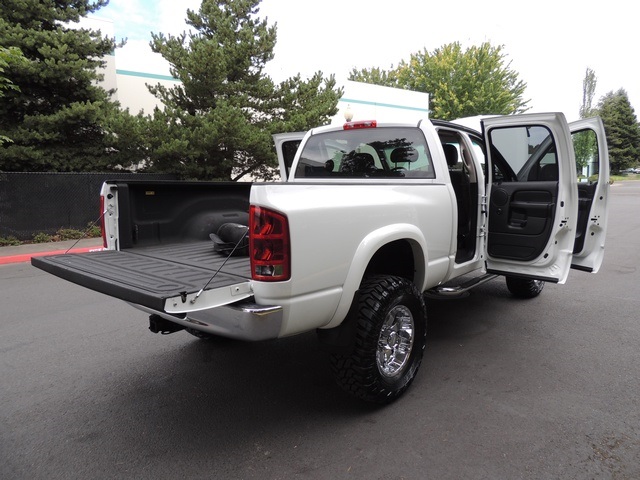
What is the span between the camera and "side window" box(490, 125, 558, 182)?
433 centimetres

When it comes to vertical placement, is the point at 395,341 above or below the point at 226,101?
below

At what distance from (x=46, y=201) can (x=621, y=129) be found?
66.9 m

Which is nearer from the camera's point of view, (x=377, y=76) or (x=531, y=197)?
(x=531, y=197)

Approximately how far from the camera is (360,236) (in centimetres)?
275

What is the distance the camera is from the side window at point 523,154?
14.2 feet

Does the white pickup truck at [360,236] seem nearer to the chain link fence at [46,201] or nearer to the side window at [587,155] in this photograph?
the side window at [587,155]

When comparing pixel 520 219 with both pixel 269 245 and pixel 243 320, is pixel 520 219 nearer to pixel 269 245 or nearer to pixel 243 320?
pixel 269 245

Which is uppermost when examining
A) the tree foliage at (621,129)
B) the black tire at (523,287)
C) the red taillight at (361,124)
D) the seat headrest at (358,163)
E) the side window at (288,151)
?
the tree foliage at (621,129)

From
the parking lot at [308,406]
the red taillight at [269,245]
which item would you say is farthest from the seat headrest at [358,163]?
the red taillight at [269,245]

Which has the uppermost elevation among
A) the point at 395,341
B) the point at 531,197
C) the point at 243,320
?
the point at 531,197

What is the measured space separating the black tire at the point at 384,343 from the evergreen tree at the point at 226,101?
10.3m

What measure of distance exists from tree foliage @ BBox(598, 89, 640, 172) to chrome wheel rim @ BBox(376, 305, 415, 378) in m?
65.2

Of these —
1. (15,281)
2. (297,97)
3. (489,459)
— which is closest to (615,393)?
(489,459)

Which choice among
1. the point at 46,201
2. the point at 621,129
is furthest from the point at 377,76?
the point at 46,201
